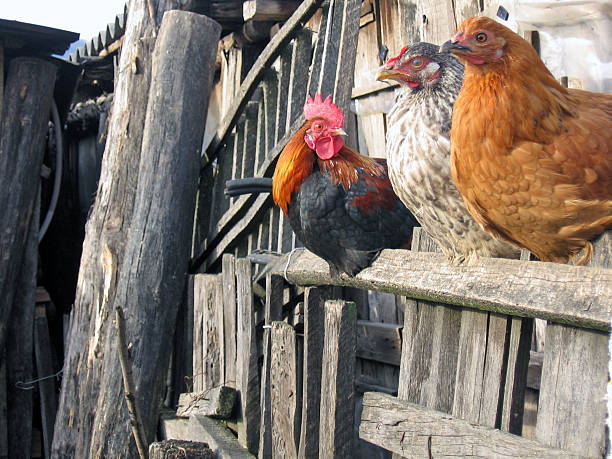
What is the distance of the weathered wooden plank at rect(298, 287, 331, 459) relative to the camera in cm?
266

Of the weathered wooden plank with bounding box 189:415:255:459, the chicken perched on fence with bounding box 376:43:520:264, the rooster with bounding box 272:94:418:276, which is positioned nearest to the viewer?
the chicken perched on fence with bounding box 376:43:520:264

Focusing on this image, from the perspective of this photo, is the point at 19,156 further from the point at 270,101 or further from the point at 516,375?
the point at 516,375

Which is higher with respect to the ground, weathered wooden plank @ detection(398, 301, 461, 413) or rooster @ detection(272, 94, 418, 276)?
rooster @ detection(272, 94, 418, 276)

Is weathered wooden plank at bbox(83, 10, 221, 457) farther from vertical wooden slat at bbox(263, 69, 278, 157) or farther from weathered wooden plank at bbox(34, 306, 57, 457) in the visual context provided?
weathered wooden plank at bbox(34, 306, 57, 457)

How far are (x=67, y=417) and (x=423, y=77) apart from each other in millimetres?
3577

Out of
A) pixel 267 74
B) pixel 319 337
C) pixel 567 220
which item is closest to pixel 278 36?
pixel 267 74

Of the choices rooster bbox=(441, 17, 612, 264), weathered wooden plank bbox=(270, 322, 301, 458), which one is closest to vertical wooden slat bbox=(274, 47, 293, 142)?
weathered wooden plank bbox=(270, 322, 301, 458)

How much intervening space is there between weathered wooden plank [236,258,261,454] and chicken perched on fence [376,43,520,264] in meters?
1.54

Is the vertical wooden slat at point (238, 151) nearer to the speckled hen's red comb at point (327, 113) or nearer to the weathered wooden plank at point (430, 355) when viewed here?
the speckled hen's red comb at point (327, 113)

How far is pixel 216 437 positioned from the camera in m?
3.51

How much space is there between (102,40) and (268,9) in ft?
8.85

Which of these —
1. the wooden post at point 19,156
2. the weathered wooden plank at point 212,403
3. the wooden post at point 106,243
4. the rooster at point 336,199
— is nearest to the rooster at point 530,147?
the rooster at point 336,199

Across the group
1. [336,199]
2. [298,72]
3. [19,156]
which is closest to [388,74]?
[336,199]

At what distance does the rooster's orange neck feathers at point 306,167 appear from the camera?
263cm
